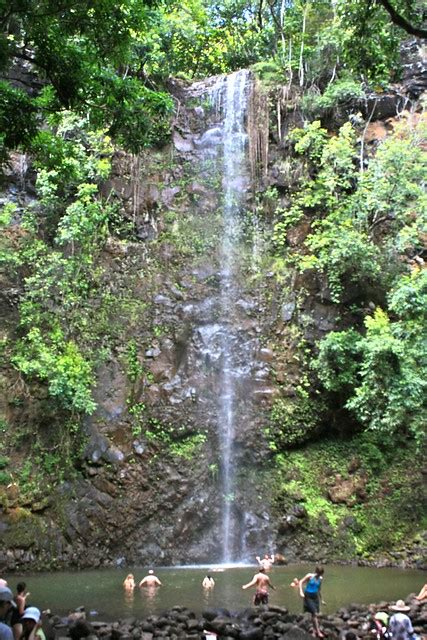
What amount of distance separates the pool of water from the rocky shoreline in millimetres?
714

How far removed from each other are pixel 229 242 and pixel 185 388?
5813mm

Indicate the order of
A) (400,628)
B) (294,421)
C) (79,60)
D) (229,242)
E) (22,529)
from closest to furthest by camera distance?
(79,60) < (400,628) < (22,529) < (294,421) < (229,242)

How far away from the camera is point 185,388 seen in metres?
17.9

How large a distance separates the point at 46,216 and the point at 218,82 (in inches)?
359

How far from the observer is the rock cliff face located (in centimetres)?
1551

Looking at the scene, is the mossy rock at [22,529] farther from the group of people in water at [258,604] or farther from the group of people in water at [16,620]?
the group of people in water at [16,620]

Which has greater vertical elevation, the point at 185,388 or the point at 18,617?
the point at 185,388

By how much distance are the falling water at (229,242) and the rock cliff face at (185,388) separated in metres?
0.14

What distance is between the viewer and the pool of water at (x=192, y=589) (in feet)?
34.0

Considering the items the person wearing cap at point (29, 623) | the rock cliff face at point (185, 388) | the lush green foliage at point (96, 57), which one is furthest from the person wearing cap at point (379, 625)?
the lush green foliage at point (96, 57)

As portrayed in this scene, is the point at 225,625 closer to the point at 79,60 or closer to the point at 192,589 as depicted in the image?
Result: the point at 192,589

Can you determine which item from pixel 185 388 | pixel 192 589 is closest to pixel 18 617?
pixel 192 589

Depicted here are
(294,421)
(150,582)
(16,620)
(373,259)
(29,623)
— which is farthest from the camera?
(294,421)

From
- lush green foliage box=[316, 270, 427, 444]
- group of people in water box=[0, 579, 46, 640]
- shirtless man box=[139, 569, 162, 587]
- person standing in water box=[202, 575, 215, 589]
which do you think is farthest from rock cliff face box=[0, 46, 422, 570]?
group of people in water box=[0, 579, 46, 640]
